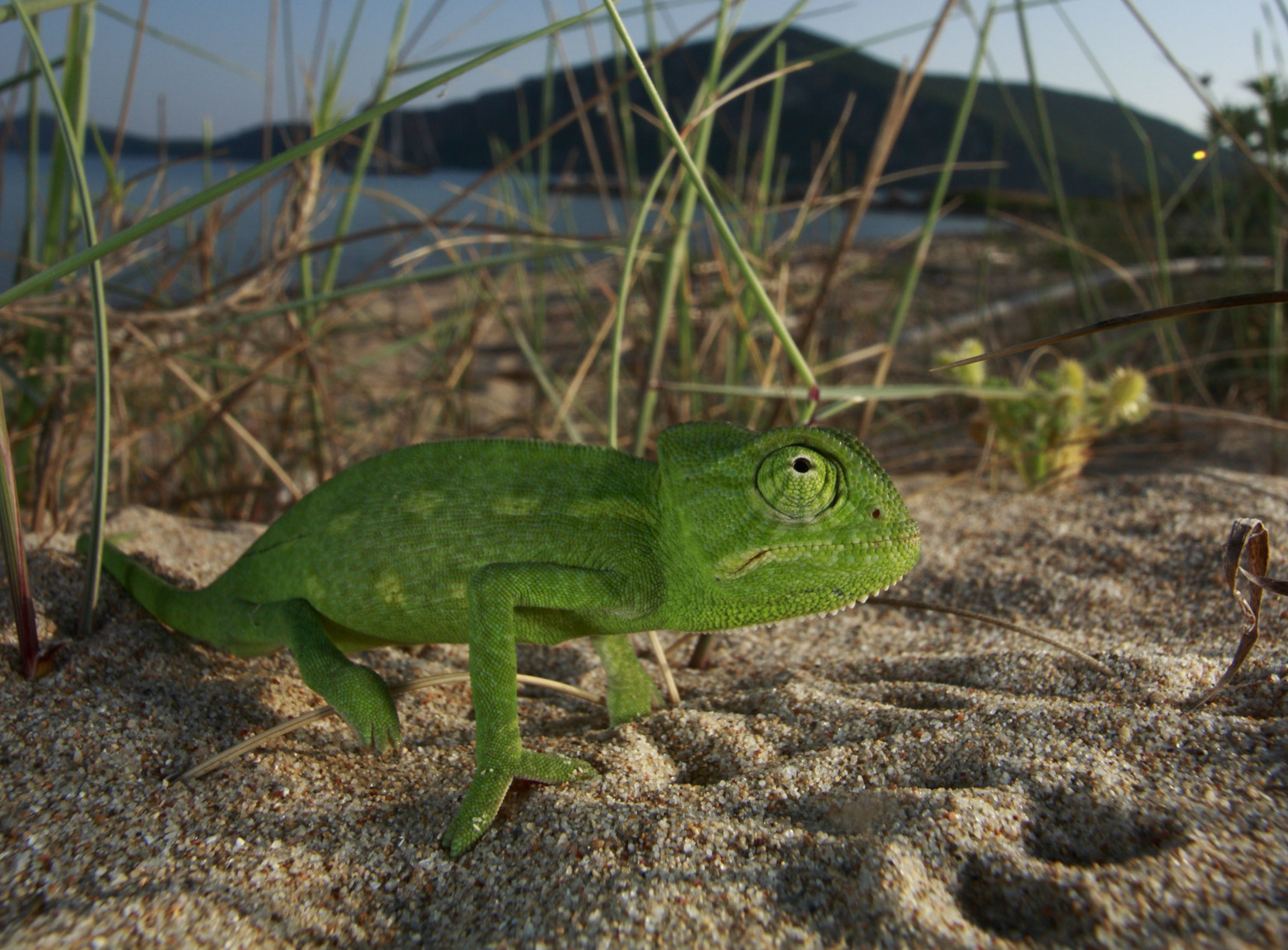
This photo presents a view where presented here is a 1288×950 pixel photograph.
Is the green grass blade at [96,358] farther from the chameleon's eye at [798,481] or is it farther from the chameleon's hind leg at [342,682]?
the chameleon's eye at [798,481]

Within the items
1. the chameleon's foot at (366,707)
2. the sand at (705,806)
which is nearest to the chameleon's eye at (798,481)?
the sand at (705,806)

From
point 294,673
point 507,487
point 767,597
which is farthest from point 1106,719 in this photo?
point 294,673

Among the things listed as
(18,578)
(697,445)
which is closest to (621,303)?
(697,445)

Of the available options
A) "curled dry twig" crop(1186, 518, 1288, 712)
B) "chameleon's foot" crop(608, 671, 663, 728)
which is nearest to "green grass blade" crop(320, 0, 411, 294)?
"chameleon's foot" crop(608, 671, 663, 728)

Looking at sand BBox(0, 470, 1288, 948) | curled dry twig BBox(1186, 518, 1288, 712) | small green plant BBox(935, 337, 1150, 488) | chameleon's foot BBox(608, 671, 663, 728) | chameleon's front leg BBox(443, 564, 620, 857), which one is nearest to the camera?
sand BBox(0, 470, 1288, 948)

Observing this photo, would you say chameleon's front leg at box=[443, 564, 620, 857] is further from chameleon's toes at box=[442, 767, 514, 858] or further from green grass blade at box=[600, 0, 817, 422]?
green grass blade at box=[600, 0, 817, 422]

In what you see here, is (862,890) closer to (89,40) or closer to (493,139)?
(89,40)

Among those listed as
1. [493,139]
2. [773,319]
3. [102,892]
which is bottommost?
[102,892]
